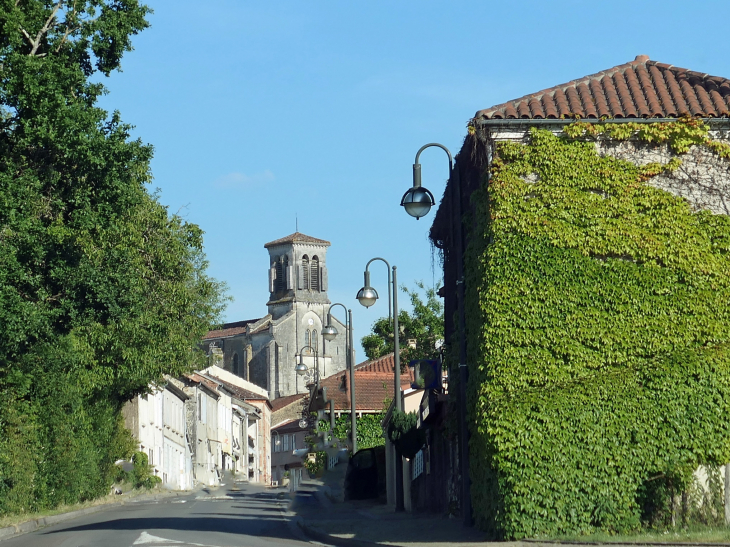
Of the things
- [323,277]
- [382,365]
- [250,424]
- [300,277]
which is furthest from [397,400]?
[323,277]

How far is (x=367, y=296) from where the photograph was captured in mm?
23859

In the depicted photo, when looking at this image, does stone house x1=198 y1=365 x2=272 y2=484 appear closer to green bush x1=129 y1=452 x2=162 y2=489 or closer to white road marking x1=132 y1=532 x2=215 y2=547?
green bush x1=129 y1=452 x2=162 y2=489

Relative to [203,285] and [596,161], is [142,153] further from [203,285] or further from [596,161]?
[203,285]

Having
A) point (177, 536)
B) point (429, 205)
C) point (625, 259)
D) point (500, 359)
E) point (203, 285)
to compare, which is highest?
point (203, 285)

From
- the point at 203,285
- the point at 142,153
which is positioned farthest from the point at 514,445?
the point at 203,285

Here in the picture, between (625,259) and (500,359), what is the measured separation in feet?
8.43

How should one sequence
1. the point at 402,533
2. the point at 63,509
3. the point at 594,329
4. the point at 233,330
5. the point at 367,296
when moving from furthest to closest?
the point at 233,330
the point at 63,509
the point at 367,296
the point at 402,533
the point at 594,329

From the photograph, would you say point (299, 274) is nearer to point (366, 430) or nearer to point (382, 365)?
point (382, 365)

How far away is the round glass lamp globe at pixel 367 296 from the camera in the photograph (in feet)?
78.3

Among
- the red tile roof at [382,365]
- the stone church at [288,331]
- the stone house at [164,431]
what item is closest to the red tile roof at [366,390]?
the red tile roof at [382,365]

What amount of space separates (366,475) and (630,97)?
19.2m

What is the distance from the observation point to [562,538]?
13.1 metres

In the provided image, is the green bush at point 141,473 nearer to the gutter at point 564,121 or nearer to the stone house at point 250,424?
the gutter at point 564,121

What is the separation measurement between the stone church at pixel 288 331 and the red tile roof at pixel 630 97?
101484 millimetres
